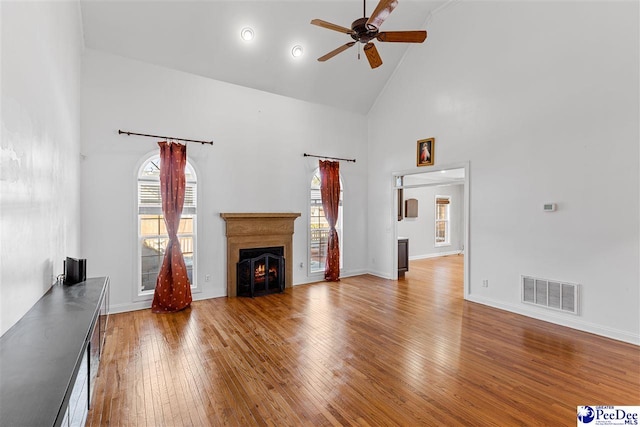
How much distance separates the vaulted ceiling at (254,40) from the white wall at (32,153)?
144cm

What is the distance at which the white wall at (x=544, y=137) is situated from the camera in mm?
3598

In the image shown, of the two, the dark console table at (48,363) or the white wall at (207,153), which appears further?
the white wall at (207,153)

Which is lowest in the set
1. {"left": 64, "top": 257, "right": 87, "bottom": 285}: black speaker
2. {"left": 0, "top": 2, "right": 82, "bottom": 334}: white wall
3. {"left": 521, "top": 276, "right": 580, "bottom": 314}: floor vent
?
{"left": 521, "top": 276, "right": 580, "bottom": 314}: floor vent

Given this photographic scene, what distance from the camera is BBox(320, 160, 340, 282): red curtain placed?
6492 millimetres

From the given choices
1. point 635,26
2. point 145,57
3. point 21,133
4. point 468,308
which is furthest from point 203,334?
point 635,26

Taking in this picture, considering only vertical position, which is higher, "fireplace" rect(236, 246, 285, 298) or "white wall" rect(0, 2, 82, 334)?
"white wall" rect(0, 2, 82, 334)

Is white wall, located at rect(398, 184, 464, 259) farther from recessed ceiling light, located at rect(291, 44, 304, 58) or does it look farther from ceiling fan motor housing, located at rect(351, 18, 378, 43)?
ceiling fan motor housing, located at rect(351, 18, 378, 43)

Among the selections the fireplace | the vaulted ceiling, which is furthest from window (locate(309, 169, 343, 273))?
the vaulted ceiling

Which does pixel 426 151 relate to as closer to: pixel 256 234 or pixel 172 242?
pixel 256 234

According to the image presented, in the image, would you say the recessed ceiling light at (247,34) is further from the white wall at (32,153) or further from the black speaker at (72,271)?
the black speaker at (72,271)

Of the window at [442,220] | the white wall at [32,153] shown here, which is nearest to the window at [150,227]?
the white wall at [32,153]

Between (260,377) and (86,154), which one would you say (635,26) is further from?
(86,154)

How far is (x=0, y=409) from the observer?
98 cm

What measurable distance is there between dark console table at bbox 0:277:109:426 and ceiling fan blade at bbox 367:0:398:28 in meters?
3.40
